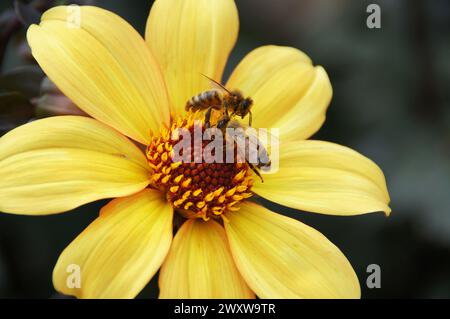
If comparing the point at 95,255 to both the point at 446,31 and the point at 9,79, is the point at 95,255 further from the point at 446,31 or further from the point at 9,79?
the point at 446,31

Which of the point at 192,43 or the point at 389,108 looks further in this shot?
the point at 389,108

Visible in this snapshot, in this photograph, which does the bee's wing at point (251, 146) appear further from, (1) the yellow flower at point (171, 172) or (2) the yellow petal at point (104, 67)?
(2) the yellow petal at point (104, 67)

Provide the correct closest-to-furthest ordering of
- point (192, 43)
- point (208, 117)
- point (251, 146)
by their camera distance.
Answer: point (251, 146), point (208, 117), point (192, 43)

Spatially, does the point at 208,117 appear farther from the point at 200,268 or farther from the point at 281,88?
the point at 200,268

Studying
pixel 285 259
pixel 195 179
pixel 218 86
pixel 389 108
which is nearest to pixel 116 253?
pixel 195 179

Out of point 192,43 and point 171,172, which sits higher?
point 192,43

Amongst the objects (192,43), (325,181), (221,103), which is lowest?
(325,181)
